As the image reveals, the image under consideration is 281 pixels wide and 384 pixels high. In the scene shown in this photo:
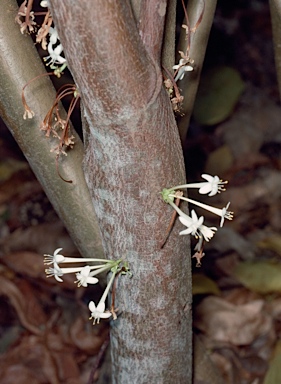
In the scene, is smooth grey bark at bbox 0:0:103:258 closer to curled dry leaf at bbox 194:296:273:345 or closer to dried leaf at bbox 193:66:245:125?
curled dry leaf at bbox 194:296:273:345

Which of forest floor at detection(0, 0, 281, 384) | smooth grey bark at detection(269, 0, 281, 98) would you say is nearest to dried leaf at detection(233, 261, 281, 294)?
forest floor at detection(0, 0, 281, 384)

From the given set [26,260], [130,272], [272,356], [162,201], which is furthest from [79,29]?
[26,260]

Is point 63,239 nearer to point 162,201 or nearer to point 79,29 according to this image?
point 162,201

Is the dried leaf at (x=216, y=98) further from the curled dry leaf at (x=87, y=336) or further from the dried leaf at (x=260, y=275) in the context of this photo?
the curled dry leaf at (x=87, y=336)

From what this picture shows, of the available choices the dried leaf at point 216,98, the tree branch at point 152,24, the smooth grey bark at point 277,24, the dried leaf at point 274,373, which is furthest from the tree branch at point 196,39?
the dried leaf at point 216,98

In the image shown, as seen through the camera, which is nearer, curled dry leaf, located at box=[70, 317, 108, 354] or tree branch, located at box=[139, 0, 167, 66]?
tree branch, located at box=[139, 0, 167, 66]

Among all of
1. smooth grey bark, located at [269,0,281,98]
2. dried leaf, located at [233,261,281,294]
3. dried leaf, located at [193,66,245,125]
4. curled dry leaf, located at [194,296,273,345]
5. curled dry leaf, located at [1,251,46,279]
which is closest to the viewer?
smooth grey bark, located at [269,0,281,98]

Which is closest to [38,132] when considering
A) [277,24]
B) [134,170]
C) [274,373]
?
[134,170]
